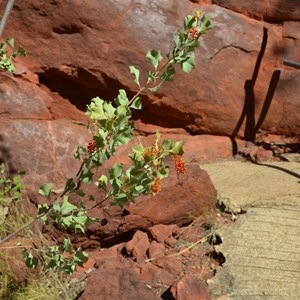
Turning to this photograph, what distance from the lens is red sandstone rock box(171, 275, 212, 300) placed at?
2951 millimetres

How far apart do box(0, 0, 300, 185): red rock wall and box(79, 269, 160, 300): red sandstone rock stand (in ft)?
5.53

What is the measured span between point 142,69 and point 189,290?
251cm

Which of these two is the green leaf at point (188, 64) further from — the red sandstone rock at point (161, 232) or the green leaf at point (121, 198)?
the red sandstone rock at point (161, 232)

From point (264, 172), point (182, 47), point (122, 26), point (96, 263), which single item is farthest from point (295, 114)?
point (182, 47)

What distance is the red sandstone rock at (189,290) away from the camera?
2.95 metres

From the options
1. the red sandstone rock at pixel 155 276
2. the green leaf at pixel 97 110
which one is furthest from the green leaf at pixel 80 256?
the red sandstone rock at pixel 155 276

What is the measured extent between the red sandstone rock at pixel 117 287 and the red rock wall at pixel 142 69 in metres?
1.69

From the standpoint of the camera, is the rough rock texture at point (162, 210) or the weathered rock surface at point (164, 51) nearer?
the rough rock texture at point (162, 210)

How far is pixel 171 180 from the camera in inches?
→ 149

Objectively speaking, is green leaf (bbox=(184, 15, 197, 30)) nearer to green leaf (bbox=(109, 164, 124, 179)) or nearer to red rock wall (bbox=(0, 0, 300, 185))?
green leaf (bbox=(109, 164, 124, 179))

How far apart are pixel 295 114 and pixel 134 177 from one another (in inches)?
152

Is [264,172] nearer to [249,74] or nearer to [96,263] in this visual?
[249,74]

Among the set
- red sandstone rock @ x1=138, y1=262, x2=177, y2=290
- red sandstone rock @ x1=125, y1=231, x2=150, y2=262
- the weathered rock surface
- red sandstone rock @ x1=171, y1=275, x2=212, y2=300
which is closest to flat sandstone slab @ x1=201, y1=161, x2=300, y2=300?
red sandstone rock @ x1=171, y1=275, x2=212, y2=300

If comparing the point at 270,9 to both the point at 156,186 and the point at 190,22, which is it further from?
the point at 156,186
